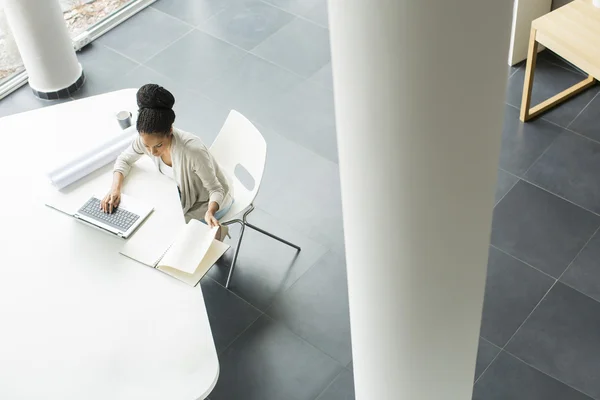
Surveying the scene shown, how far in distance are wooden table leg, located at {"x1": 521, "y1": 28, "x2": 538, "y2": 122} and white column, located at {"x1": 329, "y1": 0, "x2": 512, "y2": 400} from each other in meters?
2.45

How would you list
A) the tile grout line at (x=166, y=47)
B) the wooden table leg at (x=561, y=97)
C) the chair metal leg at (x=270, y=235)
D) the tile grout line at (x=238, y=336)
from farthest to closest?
the tile grout line at (x=166, y=47)
the wooden table leg at (x=561, y=97)
the chair metal leg at (x=270, y=235)
the tile grout line at (x=238, y=336)

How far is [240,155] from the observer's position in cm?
381

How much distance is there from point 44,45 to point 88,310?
8.70ft

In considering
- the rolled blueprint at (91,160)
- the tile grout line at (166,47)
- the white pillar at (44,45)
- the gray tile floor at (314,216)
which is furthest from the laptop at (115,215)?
the tile grout line at (166,47)

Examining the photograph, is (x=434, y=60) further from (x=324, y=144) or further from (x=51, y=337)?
(x=324, y=144)

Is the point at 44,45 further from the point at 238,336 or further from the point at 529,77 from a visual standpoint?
the point at 529,77

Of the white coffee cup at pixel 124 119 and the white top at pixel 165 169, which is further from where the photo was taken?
the white coffee cup at pixel 124 119

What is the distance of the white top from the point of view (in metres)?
3.55

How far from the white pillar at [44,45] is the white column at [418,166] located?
11.3ft

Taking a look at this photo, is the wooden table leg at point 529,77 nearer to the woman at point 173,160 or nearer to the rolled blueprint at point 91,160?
the woman at point 173,160

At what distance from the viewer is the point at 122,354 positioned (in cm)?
288

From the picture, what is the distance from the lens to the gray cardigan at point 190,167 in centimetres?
348

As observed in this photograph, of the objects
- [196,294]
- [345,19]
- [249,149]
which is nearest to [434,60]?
[345,19]

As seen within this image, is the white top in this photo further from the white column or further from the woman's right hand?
the white column
